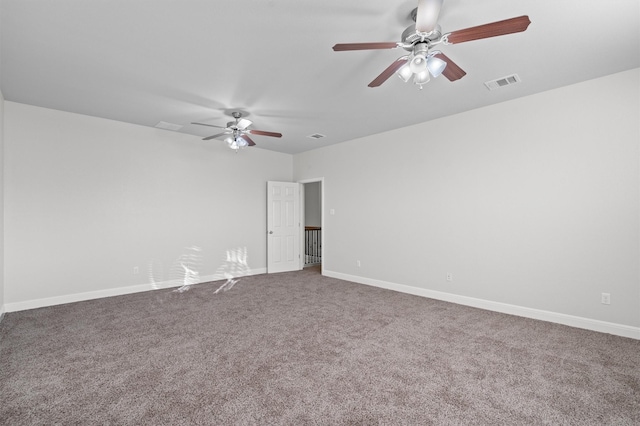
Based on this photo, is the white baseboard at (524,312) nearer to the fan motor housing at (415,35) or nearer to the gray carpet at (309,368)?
the gray carpet at (309,368)

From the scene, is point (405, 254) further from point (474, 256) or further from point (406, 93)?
Result: point (406, 93)

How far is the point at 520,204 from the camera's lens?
156 inches

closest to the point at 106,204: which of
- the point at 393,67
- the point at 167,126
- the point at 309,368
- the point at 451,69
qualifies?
the point at 167,126

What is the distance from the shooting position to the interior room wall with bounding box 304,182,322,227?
975cm

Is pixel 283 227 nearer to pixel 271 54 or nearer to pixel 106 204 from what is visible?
pixel 106 204

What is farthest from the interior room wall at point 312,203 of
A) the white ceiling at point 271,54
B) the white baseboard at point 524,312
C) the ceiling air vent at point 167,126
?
the white ceiling at point 271,54

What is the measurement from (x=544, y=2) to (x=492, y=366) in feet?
9.62

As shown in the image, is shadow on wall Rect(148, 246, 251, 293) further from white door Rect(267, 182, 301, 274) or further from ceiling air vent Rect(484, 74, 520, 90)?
ceiling air vent Rect(484, 74, 520, 90)

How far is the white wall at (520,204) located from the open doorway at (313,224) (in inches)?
126

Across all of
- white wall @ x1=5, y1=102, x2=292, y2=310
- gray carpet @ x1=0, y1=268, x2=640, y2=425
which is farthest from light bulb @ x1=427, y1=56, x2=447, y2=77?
white wall @ x1=5, y1=102, x2=292, y2=310

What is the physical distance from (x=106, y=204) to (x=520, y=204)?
621 centimetres

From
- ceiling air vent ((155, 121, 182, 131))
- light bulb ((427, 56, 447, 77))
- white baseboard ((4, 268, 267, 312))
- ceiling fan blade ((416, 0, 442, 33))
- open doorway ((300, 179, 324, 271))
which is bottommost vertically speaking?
white baseboard ((4, 268, 267, 312))

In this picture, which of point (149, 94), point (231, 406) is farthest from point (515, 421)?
point (149, 94)

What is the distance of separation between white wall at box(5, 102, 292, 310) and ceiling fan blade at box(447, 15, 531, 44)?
512cm
